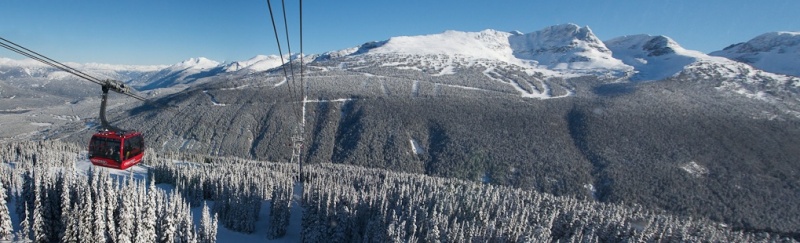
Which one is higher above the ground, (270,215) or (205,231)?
(205,231)

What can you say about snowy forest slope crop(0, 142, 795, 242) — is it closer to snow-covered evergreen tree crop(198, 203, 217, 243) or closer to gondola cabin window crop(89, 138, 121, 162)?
snow-covered evergreen tree crop(198, 203, 217, 243)

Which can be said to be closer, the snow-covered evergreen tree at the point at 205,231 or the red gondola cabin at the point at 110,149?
the red gondola cabin at the point at 110,149

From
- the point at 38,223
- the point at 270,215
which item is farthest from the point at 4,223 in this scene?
the point at 270,215

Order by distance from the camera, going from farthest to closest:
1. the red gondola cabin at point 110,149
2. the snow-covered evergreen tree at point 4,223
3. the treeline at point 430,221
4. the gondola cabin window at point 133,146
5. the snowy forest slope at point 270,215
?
the treeline at point 430,221
the snowy forest slope at point 270,215
the snow-covered evergreen tree at point 4,223
the gondola cabin window at point 133,146
the red gondola cabin at point 110,149

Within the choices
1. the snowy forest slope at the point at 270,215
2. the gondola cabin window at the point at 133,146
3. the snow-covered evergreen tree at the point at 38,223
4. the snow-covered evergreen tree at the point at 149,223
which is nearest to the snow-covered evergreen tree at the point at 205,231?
the snowy forest slope at the point at 270,215

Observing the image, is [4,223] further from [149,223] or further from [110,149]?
[110,149]

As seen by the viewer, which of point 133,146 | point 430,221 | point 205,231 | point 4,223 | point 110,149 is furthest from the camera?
point 430,221

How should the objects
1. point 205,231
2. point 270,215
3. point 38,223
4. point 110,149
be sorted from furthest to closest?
1. point 270,215
2. point 205,231
3. point 38,223
4. point 110,149

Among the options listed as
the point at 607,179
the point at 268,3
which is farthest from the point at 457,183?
the point at 268,3

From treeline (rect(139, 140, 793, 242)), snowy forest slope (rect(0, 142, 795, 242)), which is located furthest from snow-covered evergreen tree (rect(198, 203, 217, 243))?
treeline (rect(139, 140, 793, 242))

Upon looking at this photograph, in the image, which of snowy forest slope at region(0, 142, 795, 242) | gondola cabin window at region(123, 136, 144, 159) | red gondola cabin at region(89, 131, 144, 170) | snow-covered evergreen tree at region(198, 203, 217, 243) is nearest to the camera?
red gondola cabin at region(89, 131, 144, 170)

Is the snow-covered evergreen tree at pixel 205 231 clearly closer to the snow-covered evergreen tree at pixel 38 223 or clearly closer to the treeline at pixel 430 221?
the treeline at pixel 430 221
